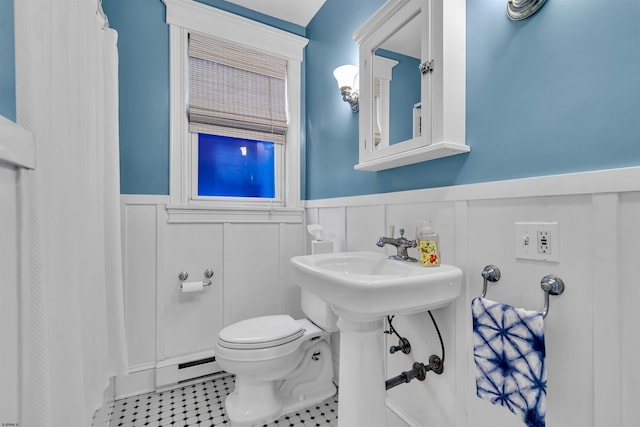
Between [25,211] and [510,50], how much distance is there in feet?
4.63

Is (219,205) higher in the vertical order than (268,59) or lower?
lower

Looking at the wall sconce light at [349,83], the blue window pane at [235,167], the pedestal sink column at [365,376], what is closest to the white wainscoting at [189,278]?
the blue window pane at [235,167]

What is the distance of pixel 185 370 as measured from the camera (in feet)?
6.04

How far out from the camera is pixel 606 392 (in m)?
0.74

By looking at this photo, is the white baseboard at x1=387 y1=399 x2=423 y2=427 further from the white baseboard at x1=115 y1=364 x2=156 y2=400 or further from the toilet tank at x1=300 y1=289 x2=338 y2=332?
the white baseboard at x1=115 y1=364 x2=156 y2=400

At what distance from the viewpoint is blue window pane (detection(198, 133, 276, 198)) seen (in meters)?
2.02

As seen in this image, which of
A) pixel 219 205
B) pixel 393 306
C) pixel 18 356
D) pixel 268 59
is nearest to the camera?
pixel 18 356

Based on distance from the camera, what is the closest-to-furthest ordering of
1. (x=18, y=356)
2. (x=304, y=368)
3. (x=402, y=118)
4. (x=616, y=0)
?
1. (x=18, y=356)
2. (x=616, y=0)
3. (x=402, y=118)
4. (x=304, y=368)

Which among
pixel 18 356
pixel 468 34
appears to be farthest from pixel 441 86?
pixel 18 356

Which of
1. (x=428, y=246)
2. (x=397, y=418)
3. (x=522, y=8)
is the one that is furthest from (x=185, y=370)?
(x=522, y=8)

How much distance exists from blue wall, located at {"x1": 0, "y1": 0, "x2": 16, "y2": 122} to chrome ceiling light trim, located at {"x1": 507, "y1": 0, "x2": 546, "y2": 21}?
52.8 inches

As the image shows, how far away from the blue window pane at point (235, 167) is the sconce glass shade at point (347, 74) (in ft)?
2.53

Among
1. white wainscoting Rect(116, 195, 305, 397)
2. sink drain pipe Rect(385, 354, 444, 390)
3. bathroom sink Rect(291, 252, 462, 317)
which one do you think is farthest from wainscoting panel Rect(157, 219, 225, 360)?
sink drain pipe Rect(385, 354, 444, 390)

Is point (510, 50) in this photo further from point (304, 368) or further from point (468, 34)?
point (304, 368)
